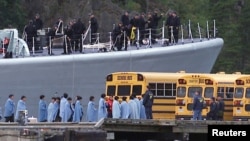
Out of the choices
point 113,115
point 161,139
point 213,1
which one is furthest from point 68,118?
point 213,1

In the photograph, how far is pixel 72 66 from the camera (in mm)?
41656

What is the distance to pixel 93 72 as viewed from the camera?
41.9 metres

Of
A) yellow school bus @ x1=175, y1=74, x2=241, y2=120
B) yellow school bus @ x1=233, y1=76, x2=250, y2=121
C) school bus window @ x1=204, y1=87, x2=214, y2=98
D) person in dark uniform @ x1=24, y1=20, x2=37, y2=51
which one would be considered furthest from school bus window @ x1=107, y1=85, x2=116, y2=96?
person in dark uniform @ x1=24, y1=20, x2=37, y2=51

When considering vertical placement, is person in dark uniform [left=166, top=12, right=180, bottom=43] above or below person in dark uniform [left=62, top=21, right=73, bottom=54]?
above

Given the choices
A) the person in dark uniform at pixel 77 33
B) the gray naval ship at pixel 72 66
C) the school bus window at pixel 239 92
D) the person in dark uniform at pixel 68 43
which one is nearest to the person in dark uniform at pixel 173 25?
the gray naval ship at pixel 72 66

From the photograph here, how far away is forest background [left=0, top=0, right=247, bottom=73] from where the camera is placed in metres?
51.9

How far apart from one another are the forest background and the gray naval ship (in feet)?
25.1

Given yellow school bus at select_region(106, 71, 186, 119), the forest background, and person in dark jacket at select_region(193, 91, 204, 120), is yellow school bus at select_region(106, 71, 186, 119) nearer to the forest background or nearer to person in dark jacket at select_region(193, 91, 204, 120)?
person in dark jacket at select_region(193, 91, 204, 120)

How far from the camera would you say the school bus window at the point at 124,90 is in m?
37.8

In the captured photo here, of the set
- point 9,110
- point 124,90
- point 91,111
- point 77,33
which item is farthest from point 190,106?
point 77,33

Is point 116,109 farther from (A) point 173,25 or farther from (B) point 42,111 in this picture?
(A) point 173,25

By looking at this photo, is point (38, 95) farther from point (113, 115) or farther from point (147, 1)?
point (147, 1)

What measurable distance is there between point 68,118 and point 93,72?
19.2ft

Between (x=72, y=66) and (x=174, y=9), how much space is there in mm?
22394
